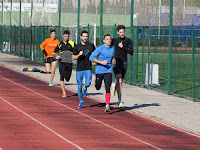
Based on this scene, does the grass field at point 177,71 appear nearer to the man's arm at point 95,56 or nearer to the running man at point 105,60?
the running man at point 105,60

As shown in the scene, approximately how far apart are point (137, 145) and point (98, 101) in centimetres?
741

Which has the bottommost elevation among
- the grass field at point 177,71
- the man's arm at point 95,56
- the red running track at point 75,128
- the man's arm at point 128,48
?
the red running track at point 75,128

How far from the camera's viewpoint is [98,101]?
751 inches

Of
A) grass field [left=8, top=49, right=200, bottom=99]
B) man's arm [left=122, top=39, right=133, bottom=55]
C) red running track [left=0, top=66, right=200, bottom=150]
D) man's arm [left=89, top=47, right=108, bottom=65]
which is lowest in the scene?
red running track [left=0, top=66, right=200, bottom=150]

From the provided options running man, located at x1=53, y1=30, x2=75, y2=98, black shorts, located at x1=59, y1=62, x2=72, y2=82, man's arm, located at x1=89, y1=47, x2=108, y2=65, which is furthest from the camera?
black shorts, located at x1=59, y1=62, x2=72, y2=82

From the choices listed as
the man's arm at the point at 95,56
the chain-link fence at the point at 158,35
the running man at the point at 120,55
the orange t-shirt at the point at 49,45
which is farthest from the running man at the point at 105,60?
the orange t-shirt at the point at 49,45

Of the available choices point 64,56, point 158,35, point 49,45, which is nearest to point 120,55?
point 64,56

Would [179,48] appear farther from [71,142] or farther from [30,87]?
[71,142]

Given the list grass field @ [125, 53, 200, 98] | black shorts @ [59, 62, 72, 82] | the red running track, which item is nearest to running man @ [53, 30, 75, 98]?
black shorts @ [59, 62, 72, 82]

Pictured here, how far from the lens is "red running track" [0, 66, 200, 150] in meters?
11.6

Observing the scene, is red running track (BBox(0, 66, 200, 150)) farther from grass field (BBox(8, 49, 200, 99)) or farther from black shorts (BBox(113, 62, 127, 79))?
grass field (BBox(8, 49, 200, 99))

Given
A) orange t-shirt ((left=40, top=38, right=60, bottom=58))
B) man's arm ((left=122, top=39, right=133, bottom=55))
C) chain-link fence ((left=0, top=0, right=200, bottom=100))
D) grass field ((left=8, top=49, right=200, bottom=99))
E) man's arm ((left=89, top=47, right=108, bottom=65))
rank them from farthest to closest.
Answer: orange t-shirt ((left=40, top=38, right=60, bottom=58)), grass field ((left=8, top=49, right=200, bottom=99)), chain-link fence ((left=0, top=0, right=200, bottom=100)), man's arm ((left=122, top=39, right=133, bottom=55)), man's arm ((left=89, top=47, right=108, bottom=65))

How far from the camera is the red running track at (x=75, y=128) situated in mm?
11641

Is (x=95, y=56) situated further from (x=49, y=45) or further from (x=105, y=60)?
(x=49, y=45)
